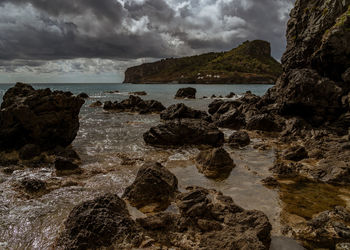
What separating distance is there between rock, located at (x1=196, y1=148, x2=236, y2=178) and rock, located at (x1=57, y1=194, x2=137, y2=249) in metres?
6.51

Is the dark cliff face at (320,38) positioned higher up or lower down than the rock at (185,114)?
higher up

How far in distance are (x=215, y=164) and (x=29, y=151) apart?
1165 centimetres

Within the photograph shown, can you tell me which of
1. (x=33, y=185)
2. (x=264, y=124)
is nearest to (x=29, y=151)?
(x=33, y=185)

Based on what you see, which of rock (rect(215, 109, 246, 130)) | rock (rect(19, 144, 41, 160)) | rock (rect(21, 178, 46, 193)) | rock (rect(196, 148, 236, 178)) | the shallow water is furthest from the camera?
rock (rect(215, 109, 246, 130))

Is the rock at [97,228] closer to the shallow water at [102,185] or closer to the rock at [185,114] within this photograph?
the shallow water at [102,185]

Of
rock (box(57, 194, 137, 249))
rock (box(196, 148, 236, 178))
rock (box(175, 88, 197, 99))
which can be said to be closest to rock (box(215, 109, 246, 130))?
rock (box(196, 148, 236, 178))

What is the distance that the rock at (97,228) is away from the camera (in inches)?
264

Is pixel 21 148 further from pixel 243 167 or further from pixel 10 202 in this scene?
pixel 243 167

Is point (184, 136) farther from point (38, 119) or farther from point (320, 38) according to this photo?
point (320, 38)

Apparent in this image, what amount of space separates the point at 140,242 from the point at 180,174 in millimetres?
6274

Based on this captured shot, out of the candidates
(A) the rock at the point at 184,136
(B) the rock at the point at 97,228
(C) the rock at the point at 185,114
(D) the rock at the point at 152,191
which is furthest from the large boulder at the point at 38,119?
(C) the rock at the point at 185,114

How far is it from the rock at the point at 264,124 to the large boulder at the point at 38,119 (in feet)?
55.8

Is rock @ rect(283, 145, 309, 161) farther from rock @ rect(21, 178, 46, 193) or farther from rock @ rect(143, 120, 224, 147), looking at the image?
rock @ rect(21, 178, 46, 193)

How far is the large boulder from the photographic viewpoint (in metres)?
16.5
